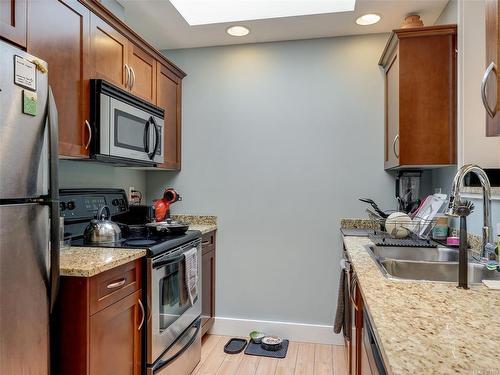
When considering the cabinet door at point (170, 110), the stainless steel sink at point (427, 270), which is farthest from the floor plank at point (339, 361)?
the cabinet door at point (170, 110)

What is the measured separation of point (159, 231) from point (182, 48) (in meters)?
1.71

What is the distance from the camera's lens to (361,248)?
186 centimetres

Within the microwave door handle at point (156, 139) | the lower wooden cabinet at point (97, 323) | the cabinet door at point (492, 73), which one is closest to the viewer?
the cabinet door at point (492, 73)

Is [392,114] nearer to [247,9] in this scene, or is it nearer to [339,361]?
[247,9]

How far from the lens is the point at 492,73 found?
0.91m

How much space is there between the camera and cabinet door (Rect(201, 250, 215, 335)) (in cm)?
273

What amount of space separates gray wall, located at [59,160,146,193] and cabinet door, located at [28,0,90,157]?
367mm

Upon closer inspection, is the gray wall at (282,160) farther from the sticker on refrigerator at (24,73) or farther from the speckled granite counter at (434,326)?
the sticker on refrigerator at (24,73)

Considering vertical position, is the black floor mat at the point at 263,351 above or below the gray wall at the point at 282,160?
below

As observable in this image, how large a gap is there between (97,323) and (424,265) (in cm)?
145

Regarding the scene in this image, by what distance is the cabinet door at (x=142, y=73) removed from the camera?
7.45 feet

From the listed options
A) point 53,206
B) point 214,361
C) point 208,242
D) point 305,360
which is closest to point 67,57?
point 53,206

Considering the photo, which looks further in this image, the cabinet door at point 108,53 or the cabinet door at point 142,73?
the cabinet door at point 142,73

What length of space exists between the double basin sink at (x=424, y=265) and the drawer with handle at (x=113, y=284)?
1117mm
